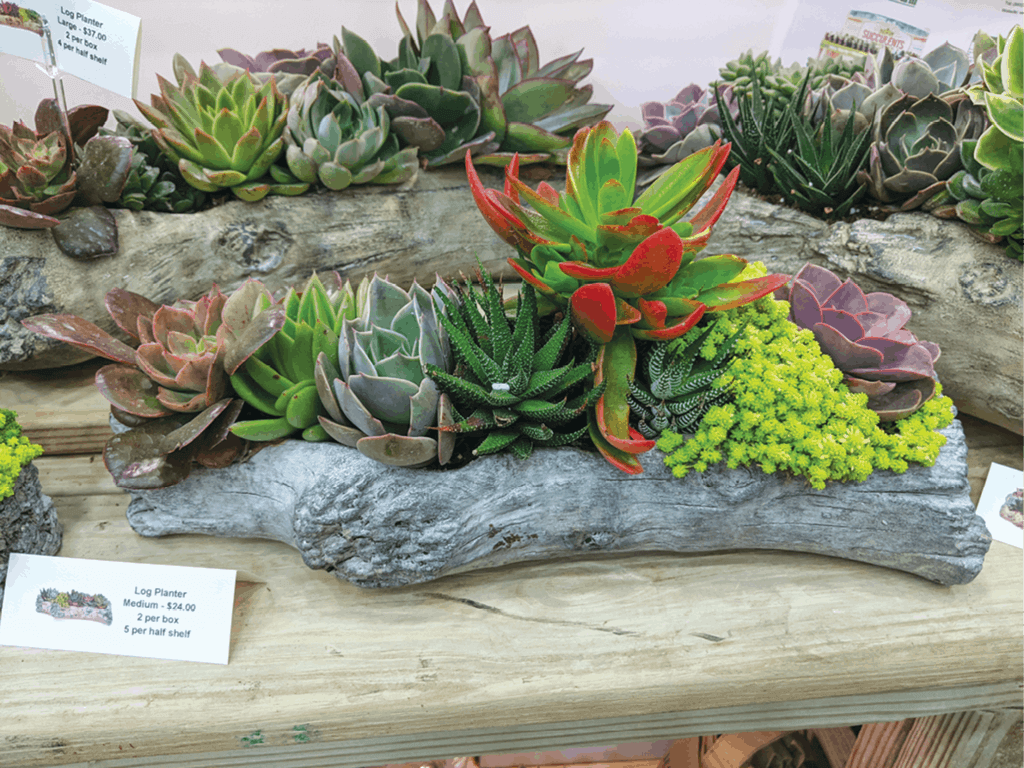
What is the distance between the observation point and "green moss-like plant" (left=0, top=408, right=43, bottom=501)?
98cm

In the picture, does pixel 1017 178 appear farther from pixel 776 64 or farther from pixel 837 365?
pixel 776 64

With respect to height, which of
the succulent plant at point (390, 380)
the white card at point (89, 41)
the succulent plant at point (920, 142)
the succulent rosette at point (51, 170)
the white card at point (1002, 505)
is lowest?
the white card at point (1002, 505)

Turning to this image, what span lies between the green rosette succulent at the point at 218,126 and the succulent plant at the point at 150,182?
54 mm

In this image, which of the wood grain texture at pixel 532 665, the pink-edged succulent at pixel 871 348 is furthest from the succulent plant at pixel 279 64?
the pink-edged succulent at pixel 871 348

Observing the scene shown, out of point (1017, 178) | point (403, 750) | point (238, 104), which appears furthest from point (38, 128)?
point (1017, 178)

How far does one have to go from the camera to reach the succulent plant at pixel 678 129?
154 cm

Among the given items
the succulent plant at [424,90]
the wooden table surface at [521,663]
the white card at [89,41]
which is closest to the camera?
the wooden table surface at [521,663]

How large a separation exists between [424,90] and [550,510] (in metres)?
0.93

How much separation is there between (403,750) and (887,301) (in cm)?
106

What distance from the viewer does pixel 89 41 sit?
1.21m

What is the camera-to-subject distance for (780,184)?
1478 millimetres

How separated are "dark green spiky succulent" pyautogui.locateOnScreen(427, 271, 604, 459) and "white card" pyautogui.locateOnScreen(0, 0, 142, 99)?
0.75 m

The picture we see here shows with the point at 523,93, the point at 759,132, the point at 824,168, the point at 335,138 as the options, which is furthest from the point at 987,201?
the point at 335,138

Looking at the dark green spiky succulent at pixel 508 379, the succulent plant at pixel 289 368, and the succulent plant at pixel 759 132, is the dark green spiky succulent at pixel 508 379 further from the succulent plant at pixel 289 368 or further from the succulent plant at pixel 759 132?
the succulent plant at pixel 759 132
